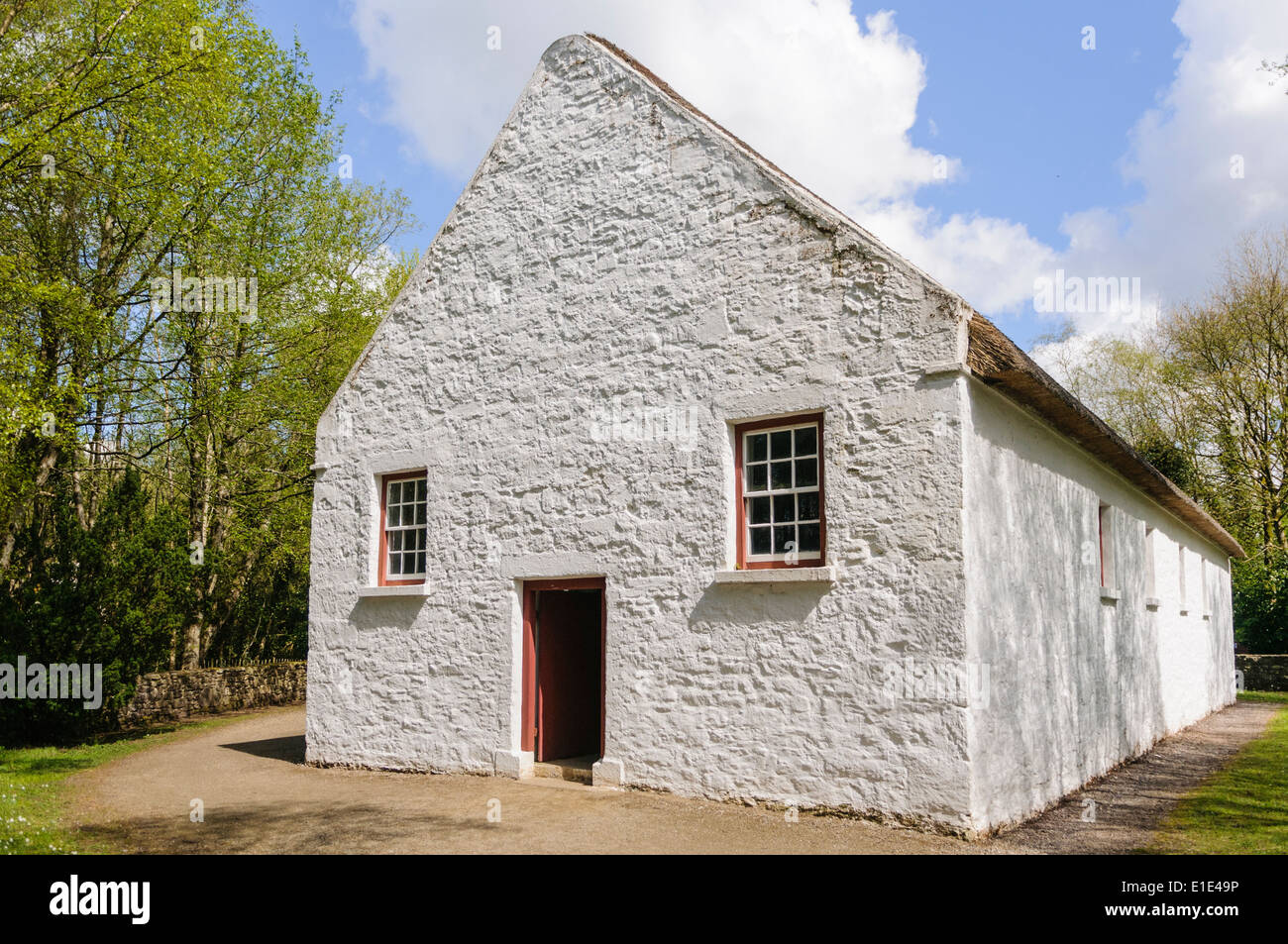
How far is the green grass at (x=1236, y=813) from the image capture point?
7695 millimetres

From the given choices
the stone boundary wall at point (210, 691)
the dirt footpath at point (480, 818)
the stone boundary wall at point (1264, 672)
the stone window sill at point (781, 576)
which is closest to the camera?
the dirt footpath at point (480, 818)

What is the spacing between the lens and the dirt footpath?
7.66 meters

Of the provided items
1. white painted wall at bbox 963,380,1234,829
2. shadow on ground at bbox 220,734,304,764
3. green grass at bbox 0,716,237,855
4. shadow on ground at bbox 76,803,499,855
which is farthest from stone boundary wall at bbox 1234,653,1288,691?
green grass at bbox 0,716,237,855

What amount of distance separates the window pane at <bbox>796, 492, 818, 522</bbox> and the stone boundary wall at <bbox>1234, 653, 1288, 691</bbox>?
73.3 ft

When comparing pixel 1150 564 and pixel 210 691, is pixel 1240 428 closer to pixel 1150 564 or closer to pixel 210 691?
pixel 1150 564

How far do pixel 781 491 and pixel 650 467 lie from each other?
58.9 inches

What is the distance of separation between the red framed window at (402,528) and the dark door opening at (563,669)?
192 centimetres

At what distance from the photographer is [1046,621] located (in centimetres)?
943

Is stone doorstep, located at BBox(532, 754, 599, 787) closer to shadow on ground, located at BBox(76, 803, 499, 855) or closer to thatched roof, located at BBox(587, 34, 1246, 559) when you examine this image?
shadow on ground, located at BBox(76, 803, 499, 855)

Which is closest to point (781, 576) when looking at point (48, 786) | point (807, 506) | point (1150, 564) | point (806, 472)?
point (807, 506)

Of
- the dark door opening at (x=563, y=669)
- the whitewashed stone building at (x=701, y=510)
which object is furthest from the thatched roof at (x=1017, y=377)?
the dark door opening at (x=563, y=669)

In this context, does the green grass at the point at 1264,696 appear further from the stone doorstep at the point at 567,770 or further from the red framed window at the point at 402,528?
the red framed window at the point at 402,528

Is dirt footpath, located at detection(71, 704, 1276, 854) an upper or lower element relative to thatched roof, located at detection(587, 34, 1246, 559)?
lower

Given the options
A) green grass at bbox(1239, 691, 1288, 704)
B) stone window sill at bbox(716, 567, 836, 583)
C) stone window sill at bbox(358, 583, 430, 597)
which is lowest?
green grass at bbox(1239, 691, 1288, 704)
